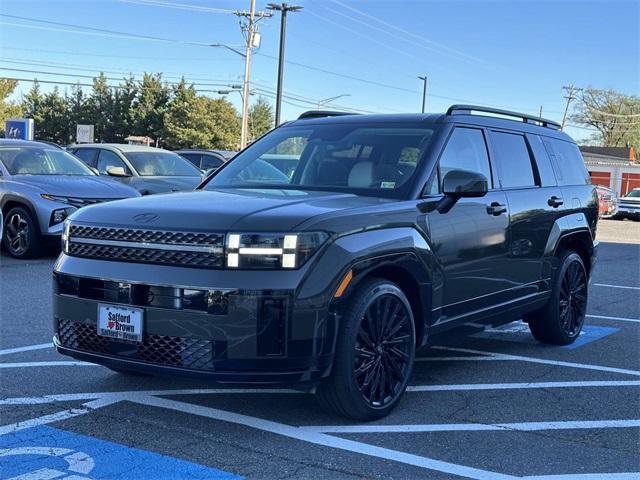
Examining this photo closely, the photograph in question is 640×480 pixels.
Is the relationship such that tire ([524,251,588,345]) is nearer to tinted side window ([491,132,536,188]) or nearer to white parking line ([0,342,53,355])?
tinted side window ([491,132,536,188])

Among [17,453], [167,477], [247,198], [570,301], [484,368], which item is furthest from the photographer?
[570,301]

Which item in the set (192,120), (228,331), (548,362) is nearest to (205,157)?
(548,362)

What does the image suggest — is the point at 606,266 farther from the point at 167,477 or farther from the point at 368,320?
the point at 167,477

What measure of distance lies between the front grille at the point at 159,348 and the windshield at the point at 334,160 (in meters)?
1.59

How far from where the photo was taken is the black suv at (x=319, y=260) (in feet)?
13.0

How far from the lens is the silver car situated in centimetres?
1083

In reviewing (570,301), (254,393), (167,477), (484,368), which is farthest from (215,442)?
(570,301)

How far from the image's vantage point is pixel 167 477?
11.9 feet

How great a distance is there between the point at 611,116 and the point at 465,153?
89.8m

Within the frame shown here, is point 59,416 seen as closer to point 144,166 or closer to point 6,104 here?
point 144,166

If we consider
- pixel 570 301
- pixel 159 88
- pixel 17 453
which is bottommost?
pixel 17 453

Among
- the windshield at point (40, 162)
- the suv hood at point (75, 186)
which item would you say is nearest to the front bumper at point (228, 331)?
the suv hood at point (75, 186)

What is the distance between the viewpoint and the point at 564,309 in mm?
6922

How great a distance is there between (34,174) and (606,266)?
32.7 feet
